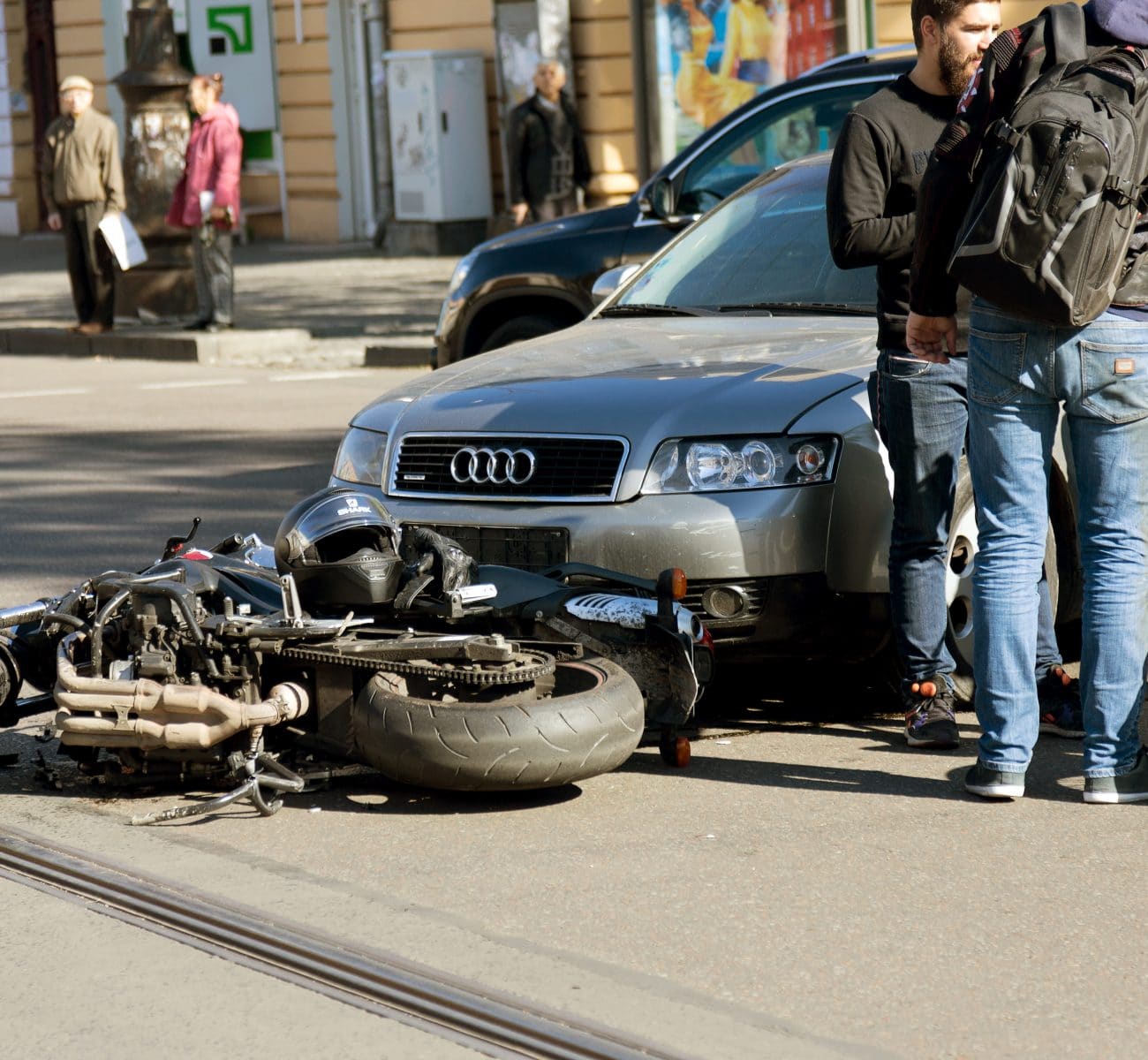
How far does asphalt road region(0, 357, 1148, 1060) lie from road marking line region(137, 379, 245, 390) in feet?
29.6

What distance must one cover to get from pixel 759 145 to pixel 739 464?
5574 mm

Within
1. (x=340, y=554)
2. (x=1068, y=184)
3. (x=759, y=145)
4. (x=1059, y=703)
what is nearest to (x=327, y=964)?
(x=340, y=554)

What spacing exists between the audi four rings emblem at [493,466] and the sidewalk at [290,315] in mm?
9905

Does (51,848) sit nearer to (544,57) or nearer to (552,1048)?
(552,1048)

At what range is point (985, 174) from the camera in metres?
4.47

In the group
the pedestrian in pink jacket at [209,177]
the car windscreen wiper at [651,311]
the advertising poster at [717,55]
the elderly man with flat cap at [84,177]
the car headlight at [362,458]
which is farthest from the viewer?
the advertising poster at [717,55]

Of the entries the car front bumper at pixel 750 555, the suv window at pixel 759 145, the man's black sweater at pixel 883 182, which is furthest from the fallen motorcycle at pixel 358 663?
the suv window at pixel 759 145

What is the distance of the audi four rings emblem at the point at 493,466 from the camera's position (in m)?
5.50

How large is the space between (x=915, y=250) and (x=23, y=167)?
98.9 feet

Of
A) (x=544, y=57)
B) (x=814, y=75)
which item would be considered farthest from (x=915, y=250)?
(x=544, y=57)

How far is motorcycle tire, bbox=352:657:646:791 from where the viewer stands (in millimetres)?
4668

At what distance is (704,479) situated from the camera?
5.35m

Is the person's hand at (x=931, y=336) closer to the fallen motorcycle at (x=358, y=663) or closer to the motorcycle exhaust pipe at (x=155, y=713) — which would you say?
the fallen motorcycle at (x=358, y=663)

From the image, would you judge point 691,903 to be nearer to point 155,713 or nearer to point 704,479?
point 155,713
